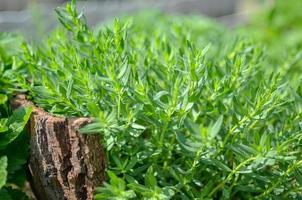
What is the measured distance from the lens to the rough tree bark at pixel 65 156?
1.39 m

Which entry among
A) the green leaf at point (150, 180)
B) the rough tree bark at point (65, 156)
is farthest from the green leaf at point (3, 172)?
the green leaf at point (150, 180)

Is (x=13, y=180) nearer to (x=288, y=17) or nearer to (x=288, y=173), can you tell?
(x=288, y=173)

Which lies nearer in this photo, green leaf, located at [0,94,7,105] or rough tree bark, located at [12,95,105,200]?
rough tree bark, located at [12,95,105,200]

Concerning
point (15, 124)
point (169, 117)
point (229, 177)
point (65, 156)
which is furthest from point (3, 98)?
point (229, 177)

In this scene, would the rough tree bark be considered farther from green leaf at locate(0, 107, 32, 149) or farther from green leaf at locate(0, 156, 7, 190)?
green leaf at locate(0, 156, 7, 190)

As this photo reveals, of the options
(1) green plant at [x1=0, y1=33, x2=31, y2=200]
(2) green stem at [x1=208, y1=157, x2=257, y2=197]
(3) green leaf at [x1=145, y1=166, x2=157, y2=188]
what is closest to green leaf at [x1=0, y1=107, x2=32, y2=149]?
(1) green plant at [x1=0, y1=33, x2=31, y2=200]

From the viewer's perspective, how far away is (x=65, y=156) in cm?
142

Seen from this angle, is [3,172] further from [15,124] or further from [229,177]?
[229,177]

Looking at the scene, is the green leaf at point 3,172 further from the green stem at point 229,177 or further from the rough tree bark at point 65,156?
the green stem at point 229,177

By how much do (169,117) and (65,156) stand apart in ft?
0.94

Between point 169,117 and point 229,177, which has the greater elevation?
point 169,117

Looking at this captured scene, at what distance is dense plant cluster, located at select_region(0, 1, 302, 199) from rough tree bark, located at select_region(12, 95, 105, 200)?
0.03 m

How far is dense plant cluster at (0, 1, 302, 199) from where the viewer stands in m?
1.33

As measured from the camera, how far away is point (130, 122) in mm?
1345
